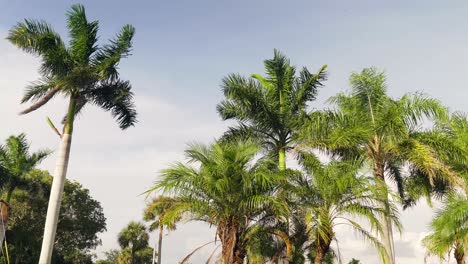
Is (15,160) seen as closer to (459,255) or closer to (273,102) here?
(273,102)

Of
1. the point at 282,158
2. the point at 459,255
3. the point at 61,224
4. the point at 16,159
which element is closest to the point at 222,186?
the point at 282,158

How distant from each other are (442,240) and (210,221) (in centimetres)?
1096

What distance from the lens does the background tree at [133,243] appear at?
4566cm

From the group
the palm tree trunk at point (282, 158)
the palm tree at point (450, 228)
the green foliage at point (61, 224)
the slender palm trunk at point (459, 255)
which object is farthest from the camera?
the green foliage at point (61, 224)

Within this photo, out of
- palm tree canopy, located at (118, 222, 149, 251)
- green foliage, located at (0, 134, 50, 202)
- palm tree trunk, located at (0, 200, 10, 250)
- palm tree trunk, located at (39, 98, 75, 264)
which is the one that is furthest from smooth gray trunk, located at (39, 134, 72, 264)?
palm tree canopy, located at (118, 222, 149, 251)

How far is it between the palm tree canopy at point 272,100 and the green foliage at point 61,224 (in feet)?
60.7

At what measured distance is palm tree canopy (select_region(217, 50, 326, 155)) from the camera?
1998 cm

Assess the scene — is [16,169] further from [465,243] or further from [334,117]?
[465,243]

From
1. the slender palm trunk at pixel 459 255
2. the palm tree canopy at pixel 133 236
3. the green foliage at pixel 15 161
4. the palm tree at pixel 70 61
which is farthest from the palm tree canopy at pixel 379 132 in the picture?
the palm tree canopy at pixel 133 236

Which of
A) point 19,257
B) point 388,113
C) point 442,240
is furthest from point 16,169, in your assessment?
point 442,240

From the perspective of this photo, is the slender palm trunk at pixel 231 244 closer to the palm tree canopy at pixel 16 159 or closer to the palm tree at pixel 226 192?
the palm tree at pixel 226 192

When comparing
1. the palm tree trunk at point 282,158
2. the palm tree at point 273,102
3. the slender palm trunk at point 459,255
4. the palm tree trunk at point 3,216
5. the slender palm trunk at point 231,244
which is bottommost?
the slender palm trunk at point 231,244

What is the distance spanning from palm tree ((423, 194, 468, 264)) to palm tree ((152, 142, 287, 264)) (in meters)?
8.72

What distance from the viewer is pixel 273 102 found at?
66.3 feet
